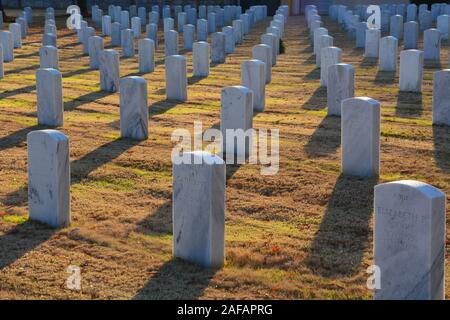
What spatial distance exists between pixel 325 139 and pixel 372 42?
10288 mm

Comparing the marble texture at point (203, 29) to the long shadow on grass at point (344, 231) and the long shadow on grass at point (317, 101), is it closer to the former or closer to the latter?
the long shadow on grass at point (317, 101)

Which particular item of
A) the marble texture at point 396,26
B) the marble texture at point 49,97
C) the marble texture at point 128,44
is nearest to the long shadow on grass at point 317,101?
the marble texture at point 49,97

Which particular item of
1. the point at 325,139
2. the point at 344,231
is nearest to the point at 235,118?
the point at 325,139

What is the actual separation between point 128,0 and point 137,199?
115 ft

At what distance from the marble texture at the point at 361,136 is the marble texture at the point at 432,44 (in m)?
11.3

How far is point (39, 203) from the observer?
8094 mm

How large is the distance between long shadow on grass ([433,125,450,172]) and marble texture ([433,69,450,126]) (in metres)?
0.15

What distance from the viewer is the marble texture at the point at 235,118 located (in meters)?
10.8

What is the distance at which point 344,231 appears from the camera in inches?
309

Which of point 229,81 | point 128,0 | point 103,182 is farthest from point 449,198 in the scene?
point 128,0

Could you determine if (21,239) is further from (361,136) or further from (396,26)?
(396,26)

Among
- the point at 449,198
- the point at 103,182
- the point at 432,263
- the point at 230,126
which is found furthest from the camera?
the point at 230,126
